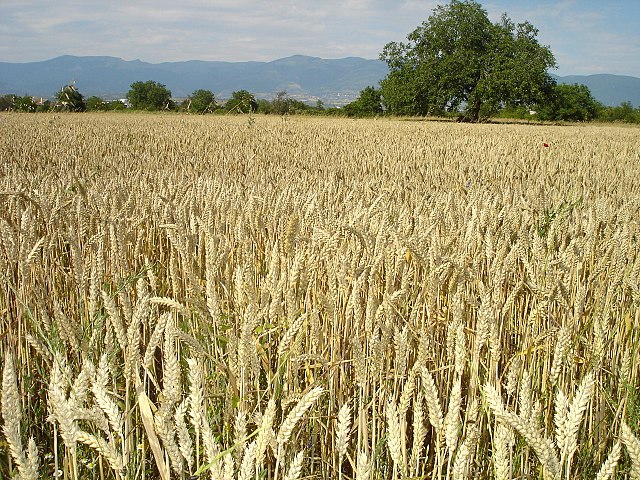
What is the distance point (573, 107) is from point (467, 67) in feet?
46.0

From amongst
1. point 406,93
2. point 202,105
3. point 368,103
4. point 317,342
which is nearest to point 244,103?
point 317,342

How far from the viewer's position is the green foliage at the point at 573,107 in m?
38.9

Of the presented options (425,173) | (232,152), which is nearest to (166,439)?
(425,173)

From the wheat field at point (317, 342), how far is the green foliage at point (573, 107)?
123 feet

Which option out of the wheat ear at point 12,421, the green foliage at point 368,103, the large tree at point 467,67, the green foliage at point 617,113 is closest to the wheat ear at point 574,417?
the wheat ear at point 12,421

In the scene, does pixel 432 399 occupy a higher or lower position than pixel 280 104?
lower

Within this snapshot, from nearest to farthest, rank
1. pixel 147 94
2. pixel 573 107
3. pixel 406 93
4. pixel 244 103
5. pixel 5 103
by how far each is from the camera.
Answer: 1. pixel 244 103
2. pixel 5 103
3. pixel 406 93
4. pixel 573 107
5. pixel 147 94

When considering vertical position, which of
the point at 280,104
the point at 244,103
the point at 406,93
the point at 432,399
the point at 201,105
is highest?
the point at 406,93

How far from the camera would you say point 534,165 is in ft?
22.7

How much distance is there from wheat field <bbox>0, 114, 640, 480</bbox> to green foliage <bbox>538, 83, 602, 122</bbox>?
37.5 metres

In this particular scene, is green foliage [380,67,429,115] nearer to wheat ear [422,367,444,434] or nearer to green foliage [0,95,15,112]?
green foliage [0,95,15,112]

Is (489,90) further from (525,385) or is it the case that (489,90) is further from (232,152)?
(525,385)

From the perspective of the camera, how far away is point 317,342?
1.81 m

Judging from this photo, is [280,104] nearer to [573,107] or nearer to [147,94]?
[573,107]
